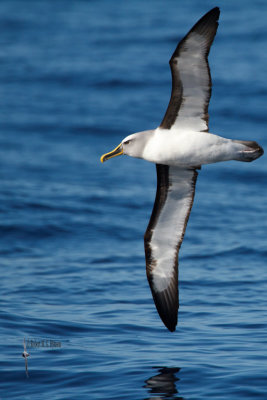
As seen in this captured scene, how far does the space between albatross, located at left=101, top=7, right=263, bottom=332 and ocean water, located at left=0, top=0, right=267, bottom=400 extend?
3.84ft

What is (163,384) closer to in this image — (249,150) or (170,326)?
(170,326)

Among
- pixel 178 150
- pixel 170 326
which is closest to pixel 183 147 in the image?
pixel 178 150

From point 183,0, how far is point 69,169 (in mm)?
24530

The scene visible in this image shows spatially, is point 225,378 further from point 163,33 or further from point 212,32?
point 163,33

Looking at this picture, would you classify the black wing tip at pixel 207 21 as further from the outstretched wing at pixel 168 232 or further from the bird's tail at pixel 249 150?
the outstretched wing at pixel 168 232

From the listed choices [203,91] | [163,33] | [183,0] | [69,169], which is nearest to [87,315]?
[203,91]

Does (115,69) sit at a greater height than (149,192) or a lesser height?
greater

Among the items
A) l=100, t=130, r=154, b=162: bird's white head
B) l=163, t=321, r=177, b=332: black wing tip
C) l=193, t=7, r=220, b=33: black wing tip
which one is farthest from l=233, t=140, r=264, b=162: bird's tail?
l=163, t=321, r=177, b=332: black wing tip

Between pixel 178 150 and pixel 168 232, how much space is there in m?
1.90

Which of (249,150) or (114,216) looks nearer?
(249,150)

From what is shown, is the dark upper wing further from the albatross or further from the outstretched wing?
the outstretched wing

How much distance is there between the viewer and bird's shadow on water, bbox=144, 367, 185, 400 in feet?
33.1

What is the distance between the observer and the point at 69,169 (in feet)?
83.3

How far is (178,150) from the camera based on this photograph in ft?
34.4
